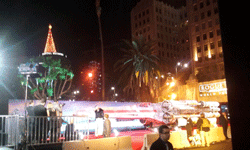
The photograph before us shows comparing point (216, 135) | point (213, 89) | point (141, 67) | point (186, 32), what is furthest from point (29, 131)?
point (186, 32)

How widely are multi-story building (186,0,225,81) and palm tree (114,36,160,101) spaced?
34462 mm

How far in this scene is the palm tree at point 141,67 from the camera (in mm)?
34969

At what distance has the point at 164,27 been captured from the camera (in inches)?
3639

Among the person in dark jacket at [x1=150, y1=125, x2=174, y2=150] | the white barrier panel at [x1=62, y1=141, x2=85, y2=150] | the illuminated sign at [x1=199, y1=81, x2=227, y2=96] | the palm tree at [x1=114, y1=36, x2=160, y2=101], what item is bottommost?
the white barrier panel at [x1=62, y1=141, x2=85, y2=150]

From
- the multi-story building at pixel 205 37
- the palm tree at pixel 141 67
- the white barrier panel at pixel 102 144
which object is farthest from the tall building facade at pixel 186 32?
the white barrier panel at pixel 102 144

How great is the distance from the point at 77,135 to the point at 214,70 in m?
63.2

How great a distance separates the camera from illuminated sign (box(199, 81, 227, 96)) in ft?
109

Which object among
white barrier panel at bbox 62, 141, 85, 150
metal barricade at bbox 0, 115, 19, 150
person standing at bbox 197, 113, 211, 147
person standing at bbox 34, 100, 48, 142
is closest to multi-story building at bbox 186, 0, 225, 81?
person standing at bbox 197, 113, 211, 147

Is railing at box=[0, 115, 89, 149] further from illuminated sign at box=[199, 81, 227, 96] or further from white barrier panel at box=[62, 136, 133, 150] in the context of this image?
illuminated sign at box=[199, 81, 227, 96]

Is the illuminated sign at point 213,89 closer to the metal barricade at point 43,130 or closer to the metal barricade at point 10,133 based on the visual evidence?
the metal barricade at point 43,130

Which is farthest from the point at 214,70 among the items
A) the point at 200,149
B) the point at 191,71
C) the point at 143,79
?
the point at 200,149

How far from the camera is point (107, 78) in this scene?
70.0m

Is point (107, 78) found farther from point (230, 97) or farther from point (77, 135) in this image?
point (230, 97)

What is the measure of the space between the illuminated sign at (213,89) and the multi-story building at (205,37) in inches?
1202
